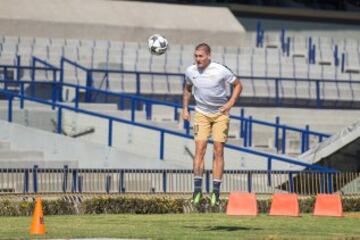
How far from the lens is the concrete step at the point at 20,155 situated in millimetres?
25203

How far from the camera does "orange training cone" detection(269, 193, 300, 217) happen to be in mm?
19359

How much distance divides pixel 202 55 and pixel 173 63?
17675 millimetres

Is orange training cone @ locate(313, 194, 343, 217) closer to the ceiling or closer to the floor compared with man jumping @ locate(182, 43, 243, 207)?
closer to the floor

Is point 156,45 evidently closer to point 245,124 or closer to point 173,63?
point 245,124

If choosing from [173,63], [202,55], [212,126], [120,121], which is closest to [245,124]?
[120,121]

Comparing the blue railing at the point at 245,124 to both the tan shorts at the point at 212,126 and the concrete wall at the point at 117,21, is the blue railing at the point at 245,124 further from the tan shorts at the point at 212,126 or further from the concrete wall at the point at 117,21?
the tan shorts at the point at 212,126

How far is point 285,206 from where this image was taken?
19531 mm

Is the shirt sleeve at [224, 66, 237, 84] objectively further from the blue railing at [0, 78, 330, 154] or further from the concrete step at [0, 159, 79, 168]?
the blue railing at [0, 78, 330, 154]

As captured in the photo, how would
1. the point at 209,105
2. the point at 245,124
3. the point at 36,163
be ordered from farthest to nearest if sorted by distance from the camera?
1. the point at 245,124
2. the point at 36,163
3. the point at 209,105

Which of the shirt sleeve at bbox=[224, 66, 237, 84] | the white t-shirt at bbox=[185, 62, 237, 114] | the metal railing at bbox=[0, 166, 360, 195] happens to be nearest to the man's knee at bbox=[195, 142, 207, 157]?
the white t-shirt at bbox=[185, 62, 237, 114]

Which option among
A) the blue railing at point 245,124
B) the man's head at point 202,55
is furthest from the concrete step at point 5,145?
the man's head at point 202,55

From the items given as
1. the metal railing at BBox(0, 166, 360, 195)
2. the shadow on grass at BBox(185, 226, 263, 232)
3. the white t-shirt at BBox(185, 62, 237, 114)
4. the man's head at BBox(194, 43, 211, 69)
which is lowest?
the shadow on grass at BBox(185, 226, 263, 232)

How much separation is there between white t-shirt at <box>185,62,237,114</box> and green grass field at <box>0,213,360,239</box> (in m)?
1.61

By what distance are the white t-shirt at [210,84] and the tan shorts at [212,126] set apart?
0.08m
